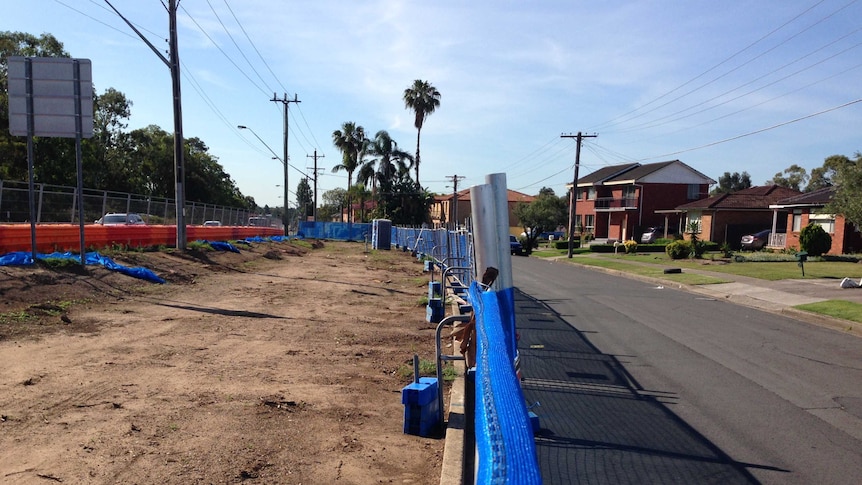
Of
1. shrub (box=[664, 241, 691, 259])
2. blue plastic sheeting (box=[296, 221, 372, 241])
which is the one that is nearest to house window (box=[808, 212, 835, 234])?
shrub (box=[664, 241, 691, 259])

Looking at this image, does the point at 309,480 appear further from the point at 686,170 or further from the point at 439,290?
the point at 686,170

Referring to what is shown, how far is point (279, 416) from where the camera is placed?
5461 millimetres

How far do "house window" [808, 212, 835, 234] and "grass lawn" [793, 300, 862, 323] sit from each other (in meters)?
21.2

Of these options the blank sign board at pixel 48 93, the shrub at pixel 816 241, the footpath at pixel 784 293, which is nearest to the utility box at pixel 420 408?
the footpath at pixel 784 293

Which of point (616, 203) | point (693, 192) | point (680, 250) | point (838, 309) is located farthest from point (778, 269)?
point (616, 203)

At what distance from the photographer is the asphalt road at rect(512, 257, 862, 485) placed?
487 cm

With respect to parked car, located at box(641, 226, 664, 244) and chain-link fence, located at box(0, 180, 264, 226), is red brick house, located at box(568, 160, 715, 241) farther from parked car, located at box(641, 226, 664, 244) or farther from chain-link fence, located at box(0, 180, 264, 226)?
chain-link fence, located at box(0, 180, 264, 226)

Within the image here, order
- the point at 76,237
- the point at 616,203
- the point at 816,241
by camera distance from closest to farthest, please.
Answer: the point at 76,237, the point at 816,241, the point at 616,203

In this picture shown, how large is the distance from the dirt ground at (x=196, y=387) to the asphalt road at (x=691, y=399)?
1.55 m

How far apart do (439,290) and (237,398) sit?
7.71 metres

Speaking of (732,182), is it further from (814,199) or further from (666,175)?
(814,199)

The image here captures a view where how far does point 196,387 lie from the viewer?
6.24 meters

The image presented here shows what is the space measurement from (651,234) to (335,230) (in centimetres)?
3401

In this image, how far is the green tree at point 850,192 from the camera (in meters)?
20.7
